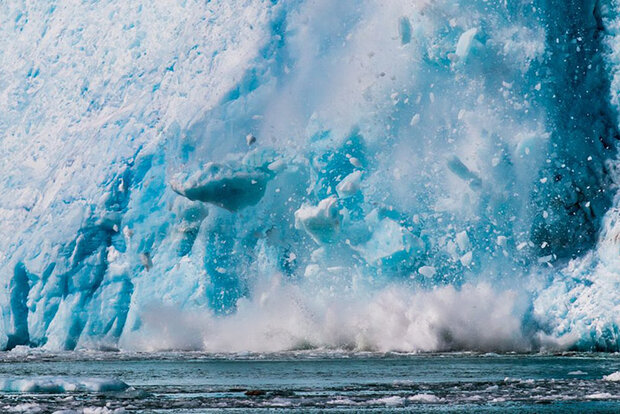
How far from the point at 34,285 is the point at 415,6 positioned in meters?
11.4

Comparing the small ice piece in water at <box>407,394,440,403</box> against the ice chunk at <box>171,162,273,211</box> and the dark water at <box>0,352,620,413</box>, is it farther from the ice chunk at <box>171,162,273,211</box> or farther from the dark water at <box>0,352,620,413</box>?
the ice chunk at <box>171,162,273,211</box>

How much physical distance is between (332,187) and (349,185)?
0.82m

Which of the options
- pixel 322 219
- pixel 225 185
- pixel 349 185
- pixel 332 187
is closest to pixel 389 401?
pixel 322 219

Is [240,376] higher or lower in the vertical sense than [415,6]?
lower

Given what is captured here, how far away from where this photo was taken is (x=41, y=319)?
27781 millimetres

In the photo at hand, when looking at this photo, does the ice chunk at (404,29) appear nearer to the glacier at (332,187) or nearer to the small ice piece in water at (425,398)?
the glacier at (332,187)

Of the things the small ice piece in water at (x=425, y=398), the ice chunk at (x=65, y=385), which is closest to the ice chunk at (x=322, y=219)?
the ice chunk at (x=65, y=385)

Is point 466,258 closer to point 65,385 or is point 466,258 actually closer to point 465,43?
point 465,43

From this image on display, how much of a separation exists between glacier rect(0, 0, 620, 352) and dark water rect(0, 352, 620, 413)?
5.60ft

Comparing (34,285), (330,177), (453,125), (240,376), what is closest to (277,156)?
(330,177)

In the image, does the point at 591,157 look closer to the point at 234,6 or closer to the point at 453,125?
the point at 453,125

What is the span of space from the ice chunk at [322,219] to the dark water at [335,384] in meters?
2.69

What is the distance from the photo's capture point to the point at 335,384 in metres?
15.9

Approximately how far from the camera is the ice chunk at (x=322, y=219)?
24.6 meters
